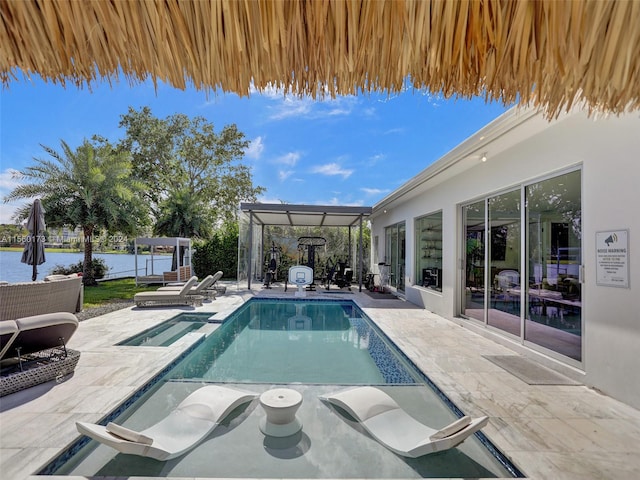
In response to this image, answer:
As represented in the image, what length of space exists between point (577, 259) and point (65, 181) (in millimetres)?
14787

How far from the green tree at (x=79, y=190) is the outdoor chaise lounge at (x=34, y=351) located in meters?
9.45

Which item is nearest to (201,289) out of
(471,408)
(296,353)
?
(296,353)

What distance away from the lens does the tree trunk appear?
12398 millimetres

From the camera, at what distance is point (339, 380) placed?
4492 millimetres

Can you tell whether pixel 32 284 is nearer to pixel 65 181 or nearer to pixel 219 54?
pixel 219 54

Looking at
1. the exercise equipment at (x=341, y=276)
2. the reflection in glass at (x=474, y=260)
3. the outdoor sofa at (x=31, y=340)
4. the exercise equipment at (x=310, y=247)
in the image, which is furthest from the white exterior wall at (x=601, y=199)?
the exercise equipment at (x=310, y=247)

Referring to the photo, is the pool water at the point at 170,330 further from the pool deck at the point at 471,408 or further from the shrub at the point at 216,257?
the shrub at the point at 216,257

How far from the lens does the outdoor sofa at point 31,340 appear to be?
335cm

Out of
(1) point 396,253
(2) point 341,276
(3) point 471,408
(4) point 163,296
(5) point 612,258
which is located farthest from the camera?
(2) point 341,276

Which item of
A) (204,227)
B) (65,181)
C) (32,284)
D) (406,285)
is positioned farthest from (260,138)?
(32,284)

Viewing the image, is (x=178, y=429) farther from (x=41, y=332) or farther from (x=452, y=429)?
(x=452, y=429)

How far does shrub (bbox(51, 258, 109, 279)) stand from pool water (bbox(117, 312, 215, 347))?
28.9 ft

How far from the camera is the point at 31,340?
11.9 ft

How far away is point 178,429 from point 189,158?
59.3 feet
